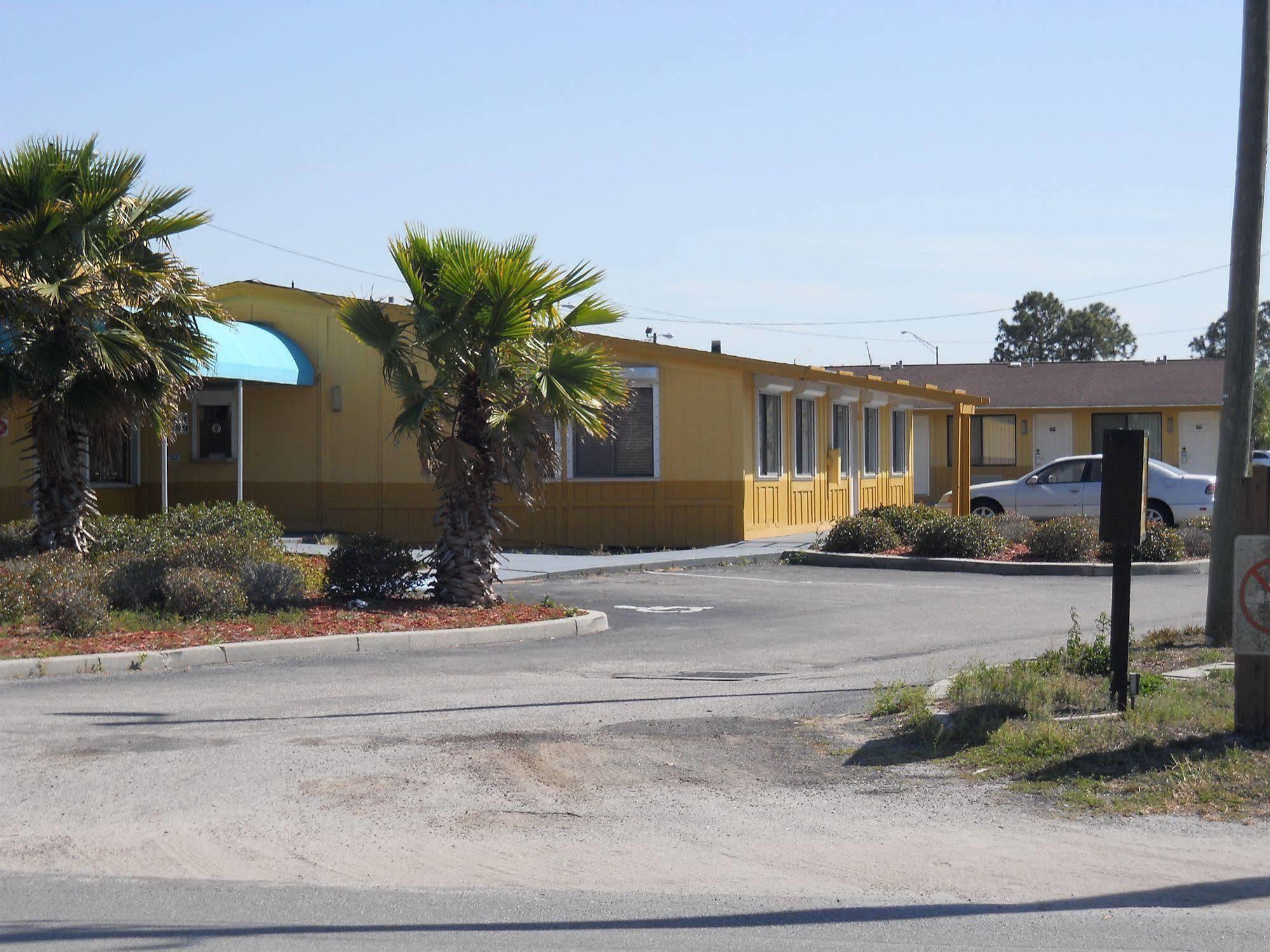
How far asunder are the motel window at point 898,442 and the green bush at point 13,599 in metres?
21.3

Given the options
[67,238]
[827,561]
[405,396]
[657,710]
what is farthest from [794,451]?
[657,710]

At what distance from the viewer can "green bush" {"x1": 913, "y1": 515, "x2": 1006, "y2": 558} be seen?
68.4 ft

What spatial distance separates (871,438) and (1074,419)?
1468 centimetres

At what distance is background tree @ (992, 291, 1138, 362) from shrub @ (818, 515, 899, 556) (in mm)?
63891

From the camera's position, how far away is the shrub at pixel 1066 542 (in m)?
19.9

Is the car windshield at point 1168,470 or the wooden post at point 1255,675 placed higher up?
the car windshield at point 1168,470

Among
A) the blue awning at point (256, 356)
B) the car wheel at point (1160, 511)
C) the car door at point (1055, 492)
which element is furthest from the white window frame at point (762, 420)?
the blue awning at point (256, 356)

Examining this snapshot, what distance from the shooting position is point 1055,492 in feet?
87.5

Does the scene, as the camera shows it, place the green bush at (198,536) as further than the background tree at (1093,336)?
No

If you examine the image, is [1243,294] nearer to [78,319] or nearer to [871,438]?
[78,319]

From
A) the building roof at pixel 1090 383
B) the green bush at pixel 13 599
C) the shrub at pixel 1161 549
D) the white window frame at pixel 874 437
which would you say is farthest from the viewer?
the building roof at pixel 1090 383

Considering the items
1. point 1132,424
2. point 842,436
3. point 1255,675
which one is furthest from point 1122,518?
point 1132,424

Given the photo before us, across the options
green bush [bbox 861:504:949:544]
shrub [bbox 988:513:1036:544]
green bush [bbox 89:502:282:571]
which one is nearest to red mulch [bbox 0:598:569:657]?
green bush [bbox 89:502:282:571]

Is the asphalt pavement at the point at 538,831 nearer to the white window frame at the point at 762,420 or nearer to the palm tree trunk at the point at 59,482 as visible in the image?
the palm tree trunk at the point at 59,482
